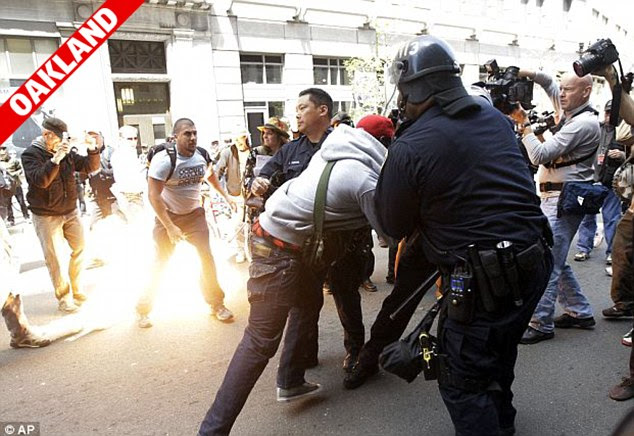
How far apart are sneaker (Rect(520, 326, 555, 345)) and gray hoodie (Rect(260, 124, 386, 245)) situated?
1.94 meters

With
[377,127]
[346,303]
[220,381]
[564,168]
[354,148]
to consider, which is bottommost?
[220,381]

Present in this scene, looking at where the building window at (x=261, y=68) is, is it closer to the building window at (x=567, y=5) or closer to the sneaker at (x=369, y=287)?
the sneaker at (x=369, y=287)

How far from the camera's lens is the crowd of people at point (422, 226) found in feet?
5.99

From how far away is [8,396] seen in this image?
314 centimetres

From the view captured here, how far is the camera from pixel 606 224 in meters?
5.66

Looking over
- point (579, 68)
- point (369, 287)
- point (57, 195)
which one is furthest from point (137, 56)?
point (579, 68)

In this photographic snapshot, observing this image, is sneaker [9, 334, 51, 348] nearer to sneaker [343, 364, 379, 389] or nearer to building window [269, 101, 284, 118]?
sneaker [343, 364, 379, 389]

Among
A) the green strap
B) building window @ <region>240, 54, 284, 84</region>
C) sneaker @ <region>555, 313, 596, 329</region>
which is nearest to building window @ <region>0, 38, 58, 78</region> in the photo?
building window @ <region>240, 54, 284, 84</region>

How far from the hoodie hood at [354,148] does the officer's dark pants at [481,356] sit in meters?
0.84

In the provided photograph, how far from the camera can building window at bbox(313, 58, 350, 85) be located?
16656 millimetres

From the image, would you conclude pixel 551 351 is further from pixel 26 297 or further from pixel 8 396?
pixel 26 297

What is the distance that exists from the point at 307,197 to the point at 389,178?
56 centimetres

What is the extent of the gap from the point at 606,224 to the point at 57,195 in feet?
20.5

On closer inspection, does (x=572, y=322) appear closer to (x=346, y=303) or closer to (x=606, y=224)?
(x=346, y=303)
